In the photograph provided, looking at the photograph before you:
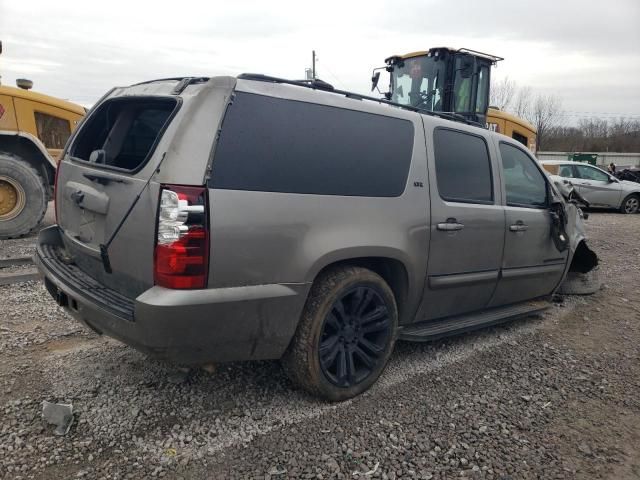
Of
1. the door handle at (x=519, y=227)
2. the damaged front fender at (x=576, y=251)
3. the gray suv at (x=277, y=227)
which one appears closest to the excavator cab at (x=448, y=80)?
the damaged front fender at (x=576, y=251)

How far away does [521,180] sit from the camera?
4371mm

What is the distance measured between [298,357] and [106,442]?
1.09 meters

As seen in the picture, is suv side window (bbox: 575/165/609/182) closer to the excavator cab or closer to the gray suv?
the excavator cab

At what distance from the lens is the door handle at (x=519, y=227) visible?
4.04m

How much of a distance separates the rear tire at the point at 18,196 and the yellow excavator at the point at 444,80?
6.15 metres

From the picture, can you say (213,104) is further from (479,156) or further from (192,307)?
(479,156)

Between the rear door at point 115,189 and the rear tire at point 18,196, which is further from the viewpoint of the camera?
the rear tire at point 18,196

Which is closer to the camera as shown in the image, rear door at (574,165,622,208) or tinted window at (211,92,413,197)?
tinted window at (211,92,413,197)

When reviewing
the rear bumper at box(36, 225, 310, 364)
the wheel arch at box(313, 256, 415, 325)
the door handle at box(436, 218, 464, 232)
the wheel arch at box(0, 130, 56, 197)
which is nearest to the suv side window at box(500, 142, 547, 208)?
the door handle at box(436, 218, 464, 232)

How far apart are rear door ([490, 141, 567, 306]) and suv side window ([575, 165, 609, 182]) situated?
11.7 metres

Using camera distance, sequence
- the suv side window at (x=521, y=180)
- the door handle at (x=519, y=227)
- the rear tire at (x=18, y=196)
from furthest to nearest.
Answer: the rear tire at (x=18, y=196)
the suv side window at (x=521, y=180)
the door handle at (x=519, y=227)

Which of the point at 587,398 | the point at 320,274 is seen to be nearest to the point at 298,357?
the point at 320,274

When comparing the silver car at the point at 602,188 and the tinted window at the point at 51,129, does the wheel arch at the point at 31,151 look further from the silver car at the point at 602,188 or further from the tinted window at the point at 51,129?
the silver car at the point at 602,188

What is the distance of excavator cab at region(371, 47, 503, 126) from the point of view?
881 cm
